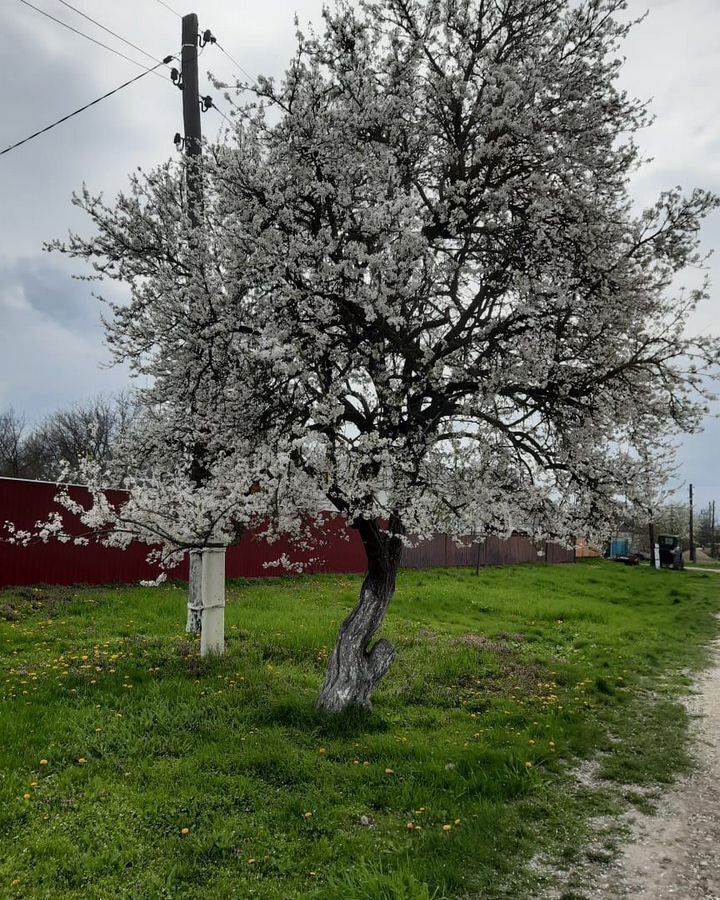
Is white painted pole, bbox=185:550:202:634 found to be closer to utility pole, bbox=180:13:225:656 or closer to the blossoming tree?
utility pole, bbox=180:13:225:656

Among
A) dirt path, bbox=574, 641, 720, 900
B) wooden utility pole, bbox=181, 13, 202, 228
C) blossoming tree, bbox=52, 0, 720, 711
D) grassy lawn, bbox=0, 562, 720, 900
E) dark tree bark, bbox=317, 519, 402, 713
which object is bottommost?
→ dirt path, bbox=574, 641, 720, 900

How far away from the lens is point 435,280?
722 centimetres

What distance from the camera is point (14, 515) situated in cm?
1529

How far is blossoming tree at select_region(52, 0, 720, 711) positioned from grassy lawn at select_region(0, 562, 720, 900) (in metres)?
1.40

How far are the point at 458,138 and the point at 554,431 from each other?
363 cm

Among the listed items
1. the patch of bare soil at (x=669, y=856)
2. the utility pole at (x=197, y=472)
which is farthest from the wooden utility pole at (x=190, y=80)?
the patch of bare soil at (x=669, y=856)

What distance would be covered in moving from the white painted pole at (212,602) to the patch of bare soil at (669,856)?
5.78m

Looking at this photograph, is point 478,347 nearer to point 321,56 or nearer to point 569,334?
point 569,334

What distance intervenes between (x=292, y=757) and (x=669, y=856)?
3.29 meters

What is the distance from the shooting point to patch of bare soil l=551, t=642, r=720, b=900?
4.54 meters

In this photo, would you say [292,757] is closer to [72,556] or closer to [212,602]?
[212,602]

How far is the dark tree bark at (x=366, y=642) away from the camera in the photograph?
764 cm

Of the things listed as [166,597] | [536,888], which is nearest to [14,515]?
[166,597]

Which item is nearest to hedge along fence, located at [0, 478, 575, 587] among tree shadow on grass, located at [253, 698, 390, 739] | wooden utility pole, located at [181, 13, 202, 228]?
tree shadow on grass, located at [253, 698, 390, 739]
